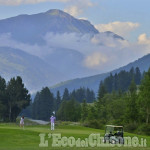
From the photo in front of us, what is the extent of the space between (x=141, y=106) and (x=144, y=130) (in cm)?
988

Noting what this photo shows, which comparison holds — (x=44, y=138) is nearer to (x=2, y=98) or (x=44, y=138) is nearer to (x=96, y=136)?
(x=96, y=136)

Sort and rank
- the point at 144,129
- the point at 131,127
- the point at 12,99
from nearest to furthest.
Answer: the point at 144,129 → the point at 131,127 → the point at 12,99

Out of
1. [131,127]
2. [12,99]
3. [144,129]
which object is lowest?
[144,129]

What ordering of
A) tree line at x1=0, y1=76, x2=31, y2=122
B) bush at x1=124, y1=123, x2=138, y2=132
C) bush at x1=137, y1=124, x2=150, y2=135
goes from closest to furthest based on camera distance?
bush at x1=137, y1=124, x2=150, y2=135, bush at x1=124, y1=123, x2=138, y2=132, tree line at x1=0, y1=76, x2=31, y2=122

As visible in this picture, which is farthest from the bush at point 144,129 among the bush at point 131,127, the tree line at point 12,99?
the tree line at point 12,99

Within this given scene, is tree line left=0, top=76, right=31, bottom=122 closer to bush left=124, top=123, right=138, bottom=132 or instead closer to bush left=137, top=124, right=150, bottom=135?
bush left=124, top=123, right=138, bottom=132

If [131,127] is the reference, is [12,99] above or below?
above

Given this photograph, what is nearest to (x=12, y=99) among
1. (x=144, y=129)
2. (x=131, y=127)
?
(x=131, y=127)

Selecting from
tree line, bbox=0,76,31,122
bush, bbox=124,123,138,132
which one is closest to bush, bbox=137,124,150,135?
bush, bbox=124,123,138,132

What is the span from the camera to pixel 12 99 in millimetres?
141750

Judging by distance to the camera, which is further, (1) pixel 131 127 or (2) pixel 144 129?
(1) pixel 131 127

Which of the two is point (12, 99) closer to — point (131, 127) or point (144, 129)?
point (131, 127)

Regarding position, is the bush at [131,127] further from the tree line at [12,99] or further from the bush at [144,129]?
the tree line at [12,99]

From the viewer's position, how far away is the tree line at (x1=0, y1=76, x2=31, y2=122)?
138250mm
